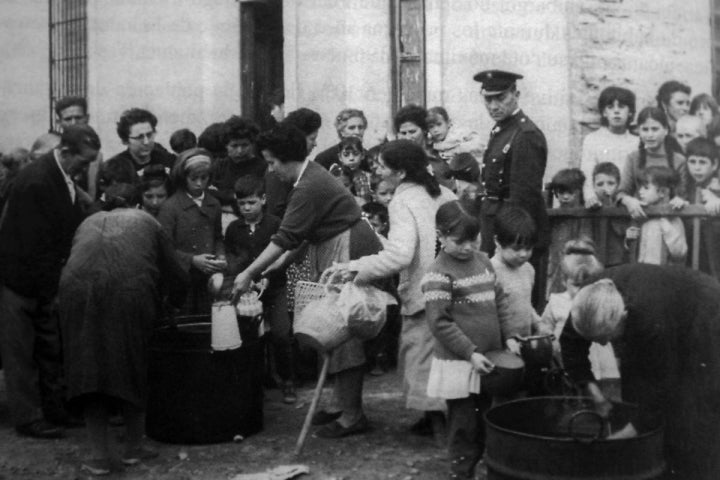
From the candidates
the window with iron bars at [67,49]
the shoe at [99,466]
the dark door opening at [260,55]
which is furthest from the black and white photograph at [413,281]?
the window with iron bars at [67,49]

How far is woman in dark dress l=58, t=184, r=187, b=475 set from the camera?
5.52 metres

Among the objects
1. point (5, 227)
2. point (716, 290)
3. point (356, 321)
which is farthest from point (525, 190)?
point (5, 227)

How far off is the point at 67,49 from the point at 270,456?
9612 mm

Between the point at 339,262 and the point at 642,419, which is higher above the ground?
the point at 339,262

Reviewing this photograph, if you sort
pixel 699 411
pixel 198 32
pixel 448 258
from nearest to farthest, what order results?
pixel 699 411
pixel 448 258
pixel 198 32

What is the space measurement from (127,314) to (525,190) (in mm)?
2663

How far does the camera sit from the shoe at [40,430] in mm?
6508

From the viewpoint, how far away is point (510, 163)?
669cm

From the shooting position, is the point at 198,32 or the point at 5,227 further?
the point at 198,32

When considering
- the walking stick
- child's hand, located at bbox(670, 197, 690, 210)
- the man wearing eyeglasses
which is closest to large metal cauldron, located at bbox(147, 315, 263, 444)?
the walking stick

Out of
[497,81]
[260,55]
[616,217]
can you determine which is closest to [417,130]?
[497,81]

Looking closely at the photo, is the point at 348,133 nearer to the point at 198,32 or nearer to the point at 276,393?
the point at 276,393

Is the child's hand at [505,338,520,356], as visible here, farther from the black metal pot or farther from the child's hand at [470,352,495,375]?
the child's hand at [470,352,495,375]

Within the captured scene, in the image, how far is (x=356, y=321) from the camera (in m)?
5.84
